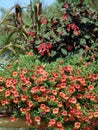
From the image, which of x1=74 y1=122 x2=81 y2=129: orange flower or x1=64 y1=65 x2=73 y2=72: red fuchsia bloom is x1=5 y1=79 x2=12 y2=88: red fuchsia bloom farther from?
x1=74 y1=122 x2=81 y2=129: orange flower

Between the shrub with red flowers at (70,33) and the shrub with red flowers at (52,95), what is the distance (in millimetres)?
509

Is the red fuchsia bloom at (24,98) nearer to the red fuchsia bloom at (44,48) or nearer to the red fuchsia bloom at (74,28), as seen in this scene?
the red fuchsia bloom at (44,48)

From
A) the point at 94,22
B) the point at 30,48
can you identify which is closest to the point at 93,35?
the point at 94,22

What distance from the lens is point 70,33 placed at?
421 centimetres

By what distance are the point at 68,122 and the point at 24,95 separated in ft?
1.54

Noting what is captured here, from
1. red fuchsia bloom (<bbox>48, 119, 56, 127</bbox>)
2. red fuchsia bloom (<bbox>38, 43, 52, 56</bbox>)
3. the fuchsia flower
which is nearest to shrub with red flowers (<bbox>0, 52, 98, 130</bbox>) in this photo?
red fuchsia bloom (<bbox>48, 119, 56, 127</bbox>)

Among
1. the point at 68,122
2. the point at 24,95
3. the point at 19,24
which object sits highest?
the point at 19,24

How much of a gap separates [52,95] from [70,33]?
0.97m

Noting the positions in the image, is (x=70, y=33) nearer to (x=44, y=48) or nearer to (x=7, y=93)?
(x=44, y=48)

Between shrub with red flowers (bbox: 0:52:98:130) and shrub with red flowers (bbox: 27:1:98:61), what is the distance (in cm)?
51

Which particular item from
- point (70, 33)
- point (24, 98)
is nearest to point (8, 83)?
point (24, 98)

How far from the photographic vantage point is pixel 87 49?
13.4 ft

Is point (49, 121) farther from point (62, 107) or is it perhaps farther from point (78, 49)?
point (78, 49)

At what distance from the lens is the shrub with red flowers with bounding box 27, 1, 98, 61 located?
4.16m
